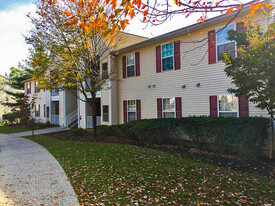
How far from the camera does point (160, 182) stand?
4.89 metres

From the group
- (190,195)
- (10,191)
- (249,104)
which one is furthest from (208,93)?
(10,191)

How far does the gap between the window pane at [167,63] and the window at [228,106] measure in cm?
321

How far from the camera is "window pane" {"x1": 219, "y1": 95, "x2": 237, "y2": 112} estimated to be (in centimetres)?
867

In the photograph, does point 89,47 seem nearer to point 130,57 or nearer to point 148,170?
point 130,57

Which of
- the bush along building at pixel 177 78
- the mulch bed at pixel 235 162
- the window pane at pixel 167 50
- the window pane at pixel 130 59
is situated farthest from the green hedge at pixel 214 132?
the window pane at pixel 130 59

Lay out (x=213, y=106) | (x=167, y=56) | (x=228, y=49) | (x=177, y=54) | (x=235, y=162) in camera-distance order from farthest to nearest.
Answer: (x=167, y=56), (x=177, y=54), (x=213, y=106), (x=228, y=49), (x=235, y=162)

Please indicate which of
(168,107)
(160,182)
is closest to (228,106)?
(168,107)

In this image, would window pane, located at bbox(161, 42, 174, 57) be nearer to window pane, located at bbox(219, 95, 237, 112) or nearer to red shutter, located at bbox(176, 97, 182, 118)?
red shutter, located at bbox(176, 97, 182, 118)

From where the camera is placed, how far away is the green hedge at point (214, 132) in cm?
673

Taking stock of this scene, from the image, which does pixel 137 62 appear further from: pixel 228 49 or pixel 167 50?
pixel 228 49

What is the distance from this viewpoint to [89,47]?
36.5 ft

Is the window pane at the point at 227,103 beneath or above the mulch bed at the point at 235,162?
above

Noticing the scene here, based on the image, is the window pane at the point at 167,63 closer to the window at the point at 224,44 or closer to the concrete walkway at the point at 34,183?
the window at the point at 224,44

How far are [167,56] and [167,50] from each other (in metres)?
0.33
